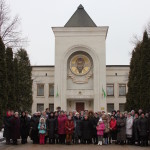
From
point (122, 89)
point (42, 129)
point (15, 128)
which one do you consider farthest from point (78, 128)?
point (122, 89)

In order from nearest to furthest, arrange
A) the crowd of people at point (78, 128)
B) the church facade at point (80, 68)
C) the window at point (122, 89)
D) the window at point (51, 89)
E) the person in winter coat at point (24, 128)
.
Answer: the crowd of people at point (78, 128), the person in winter coat at point (24, 128), the church facade at point (80, 68), the window at point (122, 89), the window at point (51, 89)

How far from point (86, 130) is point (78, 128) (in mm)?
425

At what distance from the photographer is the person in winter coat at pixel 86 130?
1617 centimetres

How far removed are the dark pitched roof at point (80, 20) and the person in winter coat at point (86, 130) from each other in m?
23.3

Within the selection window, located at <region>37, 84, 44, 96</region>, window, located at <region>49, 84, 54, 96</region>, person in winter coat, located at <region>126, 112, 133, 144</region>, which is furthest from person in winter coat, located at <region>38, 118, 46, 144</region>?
window, located at <region>37, 84, 44, 96</region>

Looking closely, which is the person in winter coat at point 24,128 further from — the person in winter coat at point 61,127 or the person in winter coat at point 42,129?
the person in winter coat at point 61,127

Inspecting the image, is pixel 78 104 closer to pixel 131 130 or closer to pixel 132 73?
pixel 132 73

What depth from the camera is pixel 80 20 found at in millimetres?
39125

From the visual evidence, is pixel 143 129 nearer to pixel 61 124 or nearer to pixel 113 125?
pixel 113 125

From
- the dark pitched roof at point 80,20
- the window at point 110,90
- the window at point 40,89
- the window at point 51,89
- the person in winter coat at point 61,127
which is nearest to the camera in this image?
the person in winter coat at point 61,127

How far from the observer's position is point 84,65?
1430 inches

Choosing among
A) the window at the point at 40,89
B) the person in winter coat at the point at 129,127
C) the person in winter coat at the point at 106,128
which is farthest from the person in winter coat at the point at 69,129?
the window at the point at 40,89

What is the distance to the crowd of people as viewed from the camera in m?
15.9

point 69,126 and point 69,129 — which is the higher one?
point 69,126
